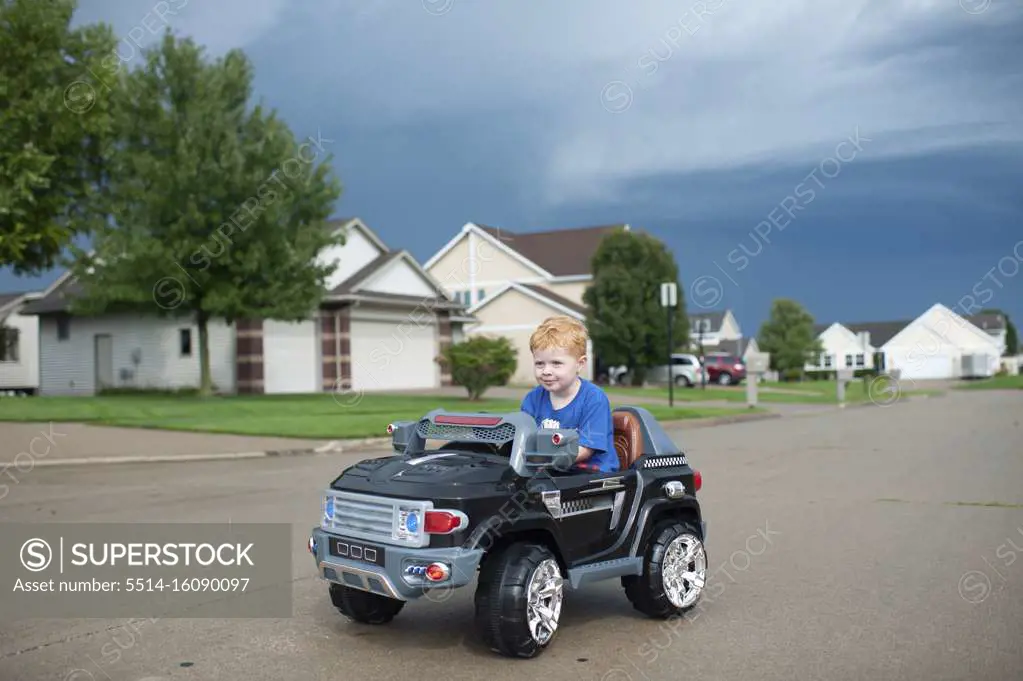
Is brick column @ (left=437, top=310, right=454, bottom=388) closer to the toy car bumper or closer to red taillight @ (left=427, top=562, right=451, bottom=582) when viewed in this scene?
the toy car bumper

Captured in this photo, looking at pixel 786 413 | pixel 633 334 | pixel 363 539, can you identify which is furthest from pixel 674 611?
pixel 633 334

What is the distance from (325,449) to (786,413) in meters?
17.4

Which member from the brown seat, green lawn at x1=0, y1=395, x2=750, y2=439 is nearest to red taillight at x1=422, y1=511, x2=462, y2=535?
the brown seat

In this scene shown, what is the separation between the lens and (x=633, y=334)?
48000 mm

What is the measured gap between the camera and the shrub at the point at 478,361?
103ft

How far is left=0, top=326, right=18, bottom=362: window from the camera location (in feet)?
149

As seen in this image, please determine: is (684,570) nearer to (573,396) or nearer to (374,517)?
(573,396)

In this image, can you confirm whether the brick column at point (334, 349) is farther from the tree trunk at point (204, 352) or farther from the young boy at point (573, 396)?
the young boy at point (573, 396)

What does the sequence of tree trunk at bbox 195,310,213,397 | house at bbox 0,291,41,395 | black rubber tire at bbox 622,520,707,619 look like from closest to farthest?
black rubber tire at bbox 622,520,707,619 → tree trunk at bbox 195,310,213,397 → house at bbox 0,291,41,395

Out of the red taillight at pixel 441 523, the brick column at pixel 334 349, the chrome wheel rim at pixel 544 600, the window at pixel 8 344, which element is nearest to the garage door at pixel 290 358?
the brick column at pixel 334 349

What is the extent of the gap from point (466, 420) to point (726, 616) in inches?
80.5

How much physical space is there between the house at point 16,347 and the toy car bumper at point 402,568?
1774 inches

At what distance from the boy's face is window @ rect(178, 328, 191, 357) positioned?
3419cm

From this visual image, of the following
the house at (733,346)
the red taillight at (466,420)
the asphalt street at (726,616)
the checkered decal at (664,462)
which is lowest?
the asphalt street at (726,616)
